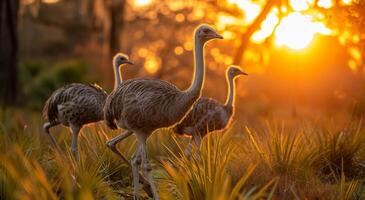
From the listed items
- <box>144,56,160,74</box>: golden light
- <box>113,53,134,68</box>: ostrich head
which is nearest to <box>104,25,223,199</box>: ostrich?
<box>113,53,134,68</box>: ostrich head

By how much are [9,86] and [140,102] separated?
527 inches

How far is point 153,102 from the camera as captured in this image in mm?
8016

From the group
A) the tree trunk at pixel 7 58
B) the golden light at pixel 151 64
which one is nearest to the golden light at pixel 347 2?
the tree trunk at pixel 7 58

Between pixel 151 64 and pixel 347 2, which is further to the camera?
pixel 151 64

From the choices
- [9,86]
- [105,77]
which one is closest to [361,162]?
[9,86]

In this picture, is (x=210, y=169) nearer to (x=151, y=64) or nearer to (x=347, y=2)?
(x=347, y=2)

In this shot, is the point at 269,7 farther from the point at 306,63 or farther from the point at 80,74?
the point at 306,63

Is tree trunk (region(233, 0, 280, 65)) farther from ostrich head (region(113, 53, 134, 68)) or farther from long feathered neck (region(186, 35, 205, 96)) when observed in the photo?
long feathered neck (region(186, 35, 205, 96))

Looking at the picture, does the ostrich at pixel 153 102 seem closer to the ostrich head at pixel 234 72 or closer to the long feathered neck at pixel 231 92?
the long feathered neck at pixel 231 92

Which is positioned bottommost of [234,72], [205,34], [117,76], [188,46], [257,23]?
[188,46]

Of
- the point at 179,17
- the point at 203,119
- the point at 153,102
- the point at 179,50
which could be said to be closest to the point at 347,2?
the point at 203,119

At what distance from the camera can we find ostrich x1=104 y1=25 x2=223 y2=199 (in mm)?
7906

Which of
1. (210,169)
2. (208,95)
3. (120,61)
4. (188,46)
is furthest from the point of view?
(188,46)

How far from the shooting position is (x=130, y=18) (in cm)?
3303
